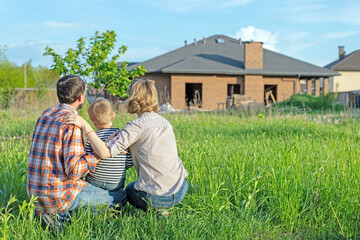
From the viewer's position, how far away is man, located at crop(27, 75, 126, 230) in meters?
3.04

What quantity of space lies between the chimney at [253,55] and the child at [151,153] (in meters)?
26.2

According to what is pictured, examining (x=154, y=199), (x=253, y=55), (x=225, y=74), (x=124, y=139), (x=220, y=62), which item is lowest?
(x=154, y=199)

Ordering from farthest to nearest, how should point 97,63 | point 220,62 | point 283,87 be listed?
1. point 283,87
2. point 220,62
3. point 97,63

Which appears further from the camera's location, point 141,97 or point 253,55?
point 253,55

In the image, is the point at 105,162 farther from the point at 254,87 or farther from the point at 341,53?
the point at 341,53

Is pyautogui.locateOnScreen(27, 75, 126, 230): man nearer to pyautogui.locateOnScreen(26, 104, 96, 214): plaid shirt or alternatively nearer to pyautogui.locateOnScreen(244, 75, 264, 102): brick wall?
pyautogui.locateOnScreen(26, 104, 96, 214): plaid shirt

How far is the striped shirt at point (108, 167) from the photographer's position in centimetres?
327

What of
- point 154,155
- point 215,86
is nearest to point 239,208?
point 154,155

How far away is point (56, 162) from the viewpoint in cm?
306

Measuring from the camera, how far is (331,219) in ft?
11.7

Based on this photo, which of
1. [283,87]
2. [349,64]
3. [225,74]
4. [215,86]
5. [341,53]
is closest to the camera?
[215,86]

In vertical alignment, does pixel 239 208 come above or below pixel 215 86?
below

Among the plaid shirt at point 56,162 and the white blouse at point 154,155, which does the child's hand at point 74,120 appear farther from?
the white blouse at point 154,155

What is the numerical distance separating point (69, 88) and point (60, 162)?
0.61m
